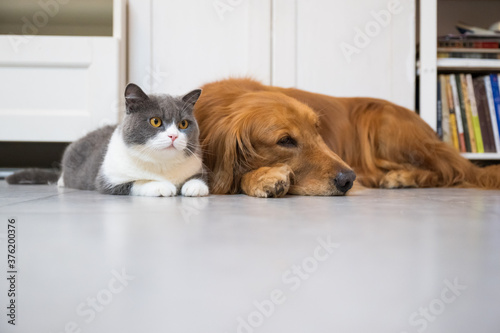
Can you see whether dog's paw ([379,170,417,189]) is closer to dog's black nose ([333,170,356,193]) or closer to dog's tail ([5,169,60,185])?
dog's black nose ([333,170,356,193])

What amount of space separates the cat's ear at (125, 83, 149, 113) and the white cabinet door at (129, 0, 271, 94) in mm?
1156

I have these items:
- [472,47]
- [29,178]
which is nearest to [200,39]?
[29,178]

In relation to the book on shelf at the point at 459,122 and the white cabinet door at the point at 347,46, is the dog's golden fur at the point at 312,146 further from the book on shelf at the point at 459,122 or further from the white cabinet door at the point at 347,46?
the book on shelf at the point at 459,122

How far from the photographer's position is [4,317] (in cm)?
66

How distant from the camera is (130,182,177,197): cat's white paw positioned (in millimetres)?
1444

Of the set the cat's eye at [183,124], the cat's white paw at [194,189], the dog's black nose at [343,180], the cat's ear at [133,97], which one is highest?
the cat's ear at [133,97]

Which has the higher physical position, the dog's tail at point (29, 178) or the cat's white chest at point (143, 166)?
the cat's white chest at point (143, 166)

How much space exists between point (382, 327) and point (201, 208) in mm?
628

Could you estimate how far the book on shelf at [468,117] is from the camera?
268 centimetres

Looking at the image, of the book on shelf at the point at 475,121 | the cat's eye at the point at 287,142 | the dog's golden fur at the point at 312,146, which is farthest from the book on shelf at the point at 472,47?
the cat's eye at the point at 287,142

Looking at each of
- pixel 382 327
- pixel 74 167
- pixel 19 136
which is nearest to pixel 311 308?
pixel 382 327

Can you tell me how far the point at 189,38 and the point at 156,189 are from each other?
1.43 metres

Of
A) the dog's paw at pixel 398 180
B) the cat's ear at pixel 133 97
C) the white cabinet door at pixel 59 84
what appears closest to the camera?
the cat's ear at pixel 133 97

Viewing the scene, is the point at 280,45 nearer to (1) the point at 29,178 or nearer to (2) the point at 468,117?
(2) the point at 468,117
